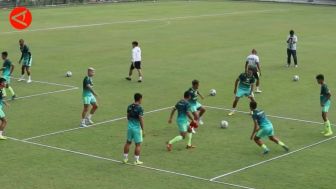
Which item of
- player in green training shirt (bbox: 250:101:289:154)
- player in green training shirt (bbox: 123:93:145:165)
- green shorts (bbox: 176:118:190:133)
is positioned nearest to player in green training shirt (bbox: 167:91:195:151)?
green shorts (bbox: 176:118:190:133)

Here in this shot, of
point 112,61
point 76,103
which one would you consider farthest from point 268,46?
point 76,103

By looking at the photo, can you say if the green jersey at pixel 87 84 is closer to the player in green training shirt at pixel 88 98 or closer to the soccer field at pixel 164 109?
the player in green training shirt at pixel 88 98

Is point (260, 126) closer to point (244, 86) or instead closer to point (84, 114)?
point (244, 86)

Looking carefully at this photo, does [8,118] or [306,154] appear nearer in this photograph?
[306,154]

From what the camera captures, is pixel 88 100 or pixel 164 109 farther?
pixel 164 109

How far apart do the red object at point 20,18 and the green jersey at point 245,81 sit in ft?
129

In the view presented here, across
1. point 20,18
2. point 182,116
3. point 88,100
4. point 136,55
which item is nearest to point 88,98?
point 88,100

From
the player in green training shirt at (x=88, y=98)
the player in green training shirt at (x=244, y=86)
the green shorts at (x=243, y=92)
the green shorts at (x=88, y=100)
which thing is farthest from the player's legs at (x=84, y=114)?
the green shorts at (x=243, y=92)

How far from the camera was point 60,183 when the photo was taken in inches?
727

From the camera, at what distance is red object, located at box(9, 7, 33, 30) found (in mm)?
64312

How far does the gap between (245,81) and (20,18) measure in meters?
51.6

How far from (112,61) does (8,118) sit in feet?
52.0

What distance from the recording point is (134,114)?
64.8ft

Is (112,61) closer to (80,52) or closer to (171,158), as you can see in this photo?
(80,52)
